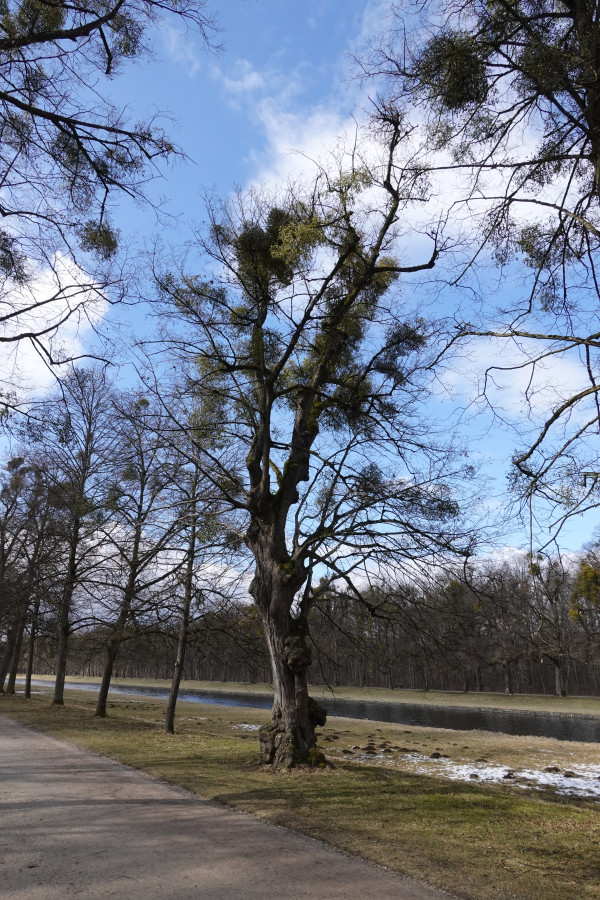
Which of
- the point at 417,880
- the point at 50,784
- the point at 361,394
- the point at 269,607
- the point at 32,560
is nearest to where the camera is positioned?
the point at 417,880

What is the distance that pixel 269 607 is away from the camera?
9.98 m

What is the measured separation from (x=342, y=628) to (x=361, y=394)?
178 inches

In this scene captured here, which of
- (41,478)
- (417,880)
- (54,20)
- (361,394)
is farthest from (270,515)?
(41,478)

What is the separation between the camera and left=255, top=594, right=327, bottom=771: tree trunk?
9.35 metres

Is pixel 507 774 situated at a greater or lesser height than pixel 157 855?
lesser

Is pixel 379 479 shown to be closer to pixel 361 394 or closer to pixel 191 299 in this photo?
pixel 361 394

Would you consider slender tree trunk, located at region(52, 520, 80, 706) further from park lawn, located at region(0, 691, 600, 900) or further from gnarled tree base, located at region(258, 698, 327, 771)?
gnarled tree base, located at region(258, 698, 327, 771)

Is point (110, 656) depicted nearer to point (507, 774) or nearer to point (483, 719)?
point (507, 774)

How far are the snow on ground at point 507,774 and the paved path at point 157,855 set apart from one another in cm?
688

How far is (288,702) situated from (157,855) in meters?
4.95

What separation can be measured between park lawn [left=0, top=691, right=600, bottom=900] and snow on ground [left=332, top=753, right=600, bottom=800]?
263cm

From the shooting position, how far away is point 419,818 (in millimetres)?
6406

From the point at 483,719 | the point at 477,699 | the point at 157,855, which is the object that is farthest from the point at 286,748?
the point at 477,699

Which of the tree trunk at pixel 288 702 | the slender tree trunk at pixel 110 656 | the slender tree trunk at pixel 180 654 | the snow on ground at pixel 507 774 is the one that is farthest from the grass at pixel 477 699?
the tree trunk at pixel 288 702
